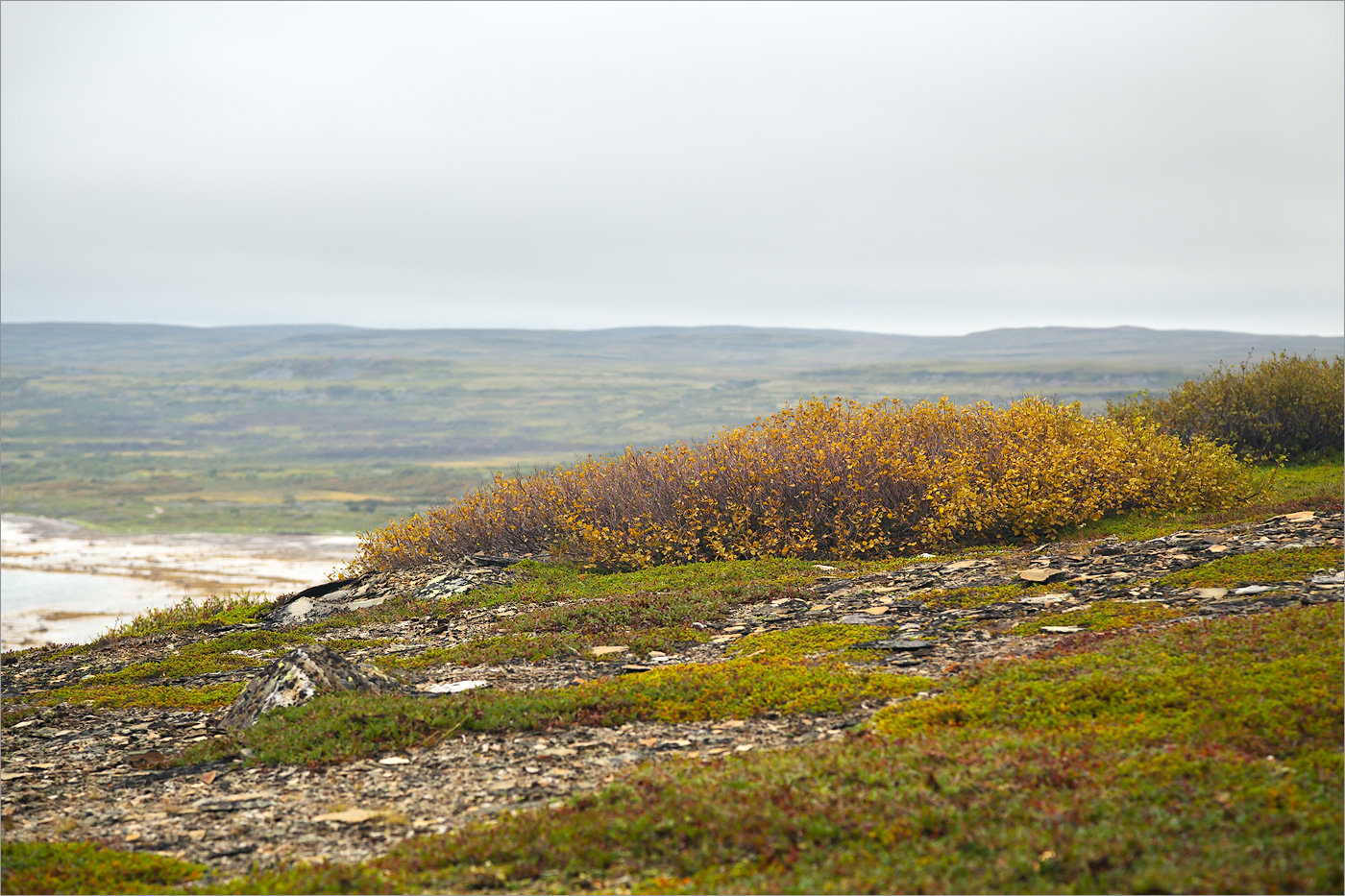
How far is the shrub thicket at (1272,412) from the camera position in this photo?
21844 millimetres

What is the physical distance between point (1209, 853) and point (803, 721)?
3313 millimetres

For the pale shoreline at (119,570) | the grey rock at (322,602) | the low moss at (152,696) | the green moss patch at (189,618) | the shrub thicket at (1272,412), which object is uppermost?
the shrub thicket at (1272,412)

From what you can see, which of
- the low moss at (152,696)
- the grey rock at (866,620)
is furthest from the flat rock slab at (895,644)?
the low moss at (152,696)

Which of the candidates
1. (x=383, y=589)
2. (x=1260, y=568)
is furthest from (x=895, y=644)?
(x=383, y=589)

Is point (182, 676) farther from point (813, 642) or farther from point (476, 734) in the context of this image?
point (813, 642)

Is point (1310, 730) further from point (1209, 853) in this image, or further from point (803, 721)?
point (803, 721)

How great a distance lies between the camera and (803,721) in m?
7.34

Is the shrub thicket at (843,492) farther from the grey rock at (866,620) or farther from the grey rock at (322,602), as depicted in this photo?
the grey rock at (866,620)

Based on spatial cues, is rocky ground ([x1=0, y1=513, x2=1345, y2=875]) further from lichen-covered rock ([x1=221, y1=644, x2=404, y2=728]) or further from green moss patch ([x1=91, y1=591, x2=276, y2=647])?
green moss patch ([x1=91, y1=591, x2=276, y2=647])

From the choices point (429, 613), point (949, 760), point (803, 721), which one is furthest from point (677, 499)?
point (949, 760)

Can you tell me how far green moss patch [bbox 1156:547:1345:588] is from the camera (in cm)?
964

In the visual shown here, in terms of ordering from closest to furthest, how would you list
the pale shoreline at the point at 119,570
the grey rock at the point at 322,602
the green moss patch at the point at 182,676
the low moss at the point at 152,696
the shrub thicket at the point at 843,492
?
the low moss at the point at 152,696, the green moss patch at the point at 182,676, the grey rock at the point at 322,602, the shrub thicket at the point at 843,492, the pale shoreline at the point at 119,570

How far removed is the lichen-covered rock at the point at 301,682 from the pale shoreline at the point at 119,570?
29.8m

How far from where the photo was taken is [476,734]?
25.0ft
